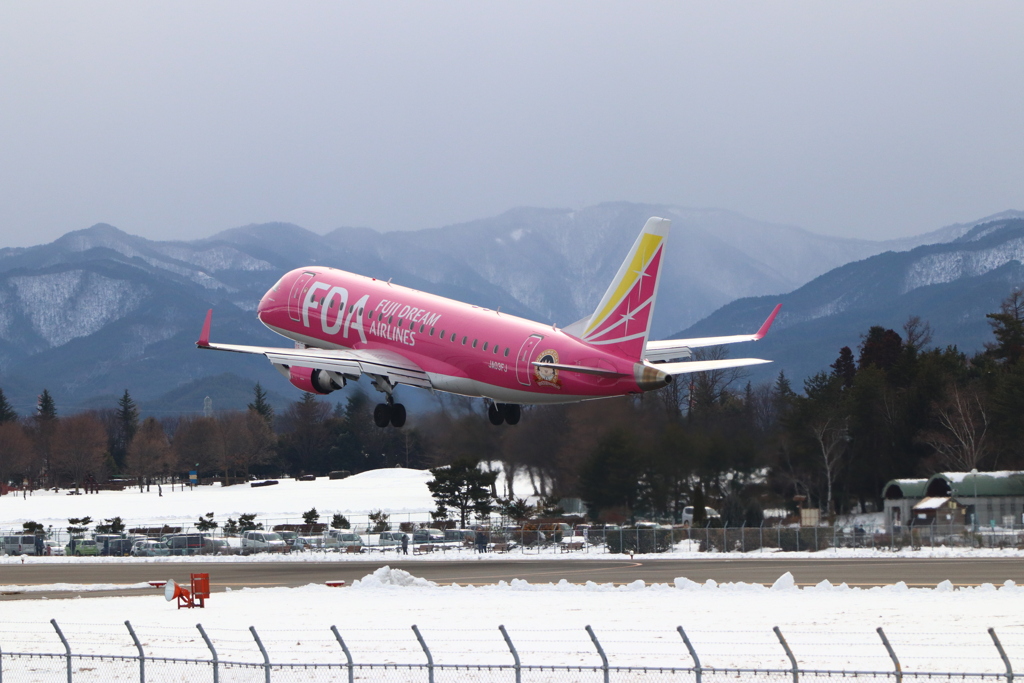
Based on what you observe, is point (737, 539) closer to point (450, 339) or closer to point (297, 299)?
point (450, 339)

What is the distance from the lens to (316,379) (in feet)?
202

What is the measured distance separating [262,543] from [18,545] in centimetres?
1985

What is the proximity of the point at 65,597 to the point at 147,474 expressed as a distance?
14737 centimetres

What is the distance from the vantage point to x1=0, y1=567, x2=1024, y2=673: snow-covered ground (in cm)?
3225

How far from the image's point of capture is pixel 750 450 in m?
70.7

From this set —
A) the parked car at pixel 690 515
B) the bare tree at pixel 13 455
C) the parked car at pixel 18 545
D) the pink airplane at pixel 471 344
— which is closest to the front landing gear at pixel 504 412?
the pink airplane at pixel 471 344

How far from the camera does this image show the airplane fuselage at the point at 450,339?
5275cm

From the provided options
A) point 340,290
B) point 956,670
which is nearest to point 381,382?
point 340,290

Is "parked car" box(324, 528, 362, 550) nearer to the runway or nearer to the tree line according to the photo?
the tree line

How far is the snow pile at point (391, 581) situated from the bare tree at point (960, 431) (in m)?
55.7

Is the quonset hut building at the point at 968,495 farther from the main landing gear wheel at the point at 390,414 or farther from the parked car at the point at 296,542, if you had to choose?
the main landing gear wheel at the point at 390,414

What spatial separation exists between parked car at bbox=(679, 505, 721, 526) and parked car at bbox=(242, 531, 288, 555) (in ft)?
96.5

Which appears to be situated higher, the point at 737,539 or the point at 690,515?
the point at 690,515

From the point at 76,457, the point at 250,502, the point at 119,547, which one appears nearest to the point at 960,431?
the point at 119,547
